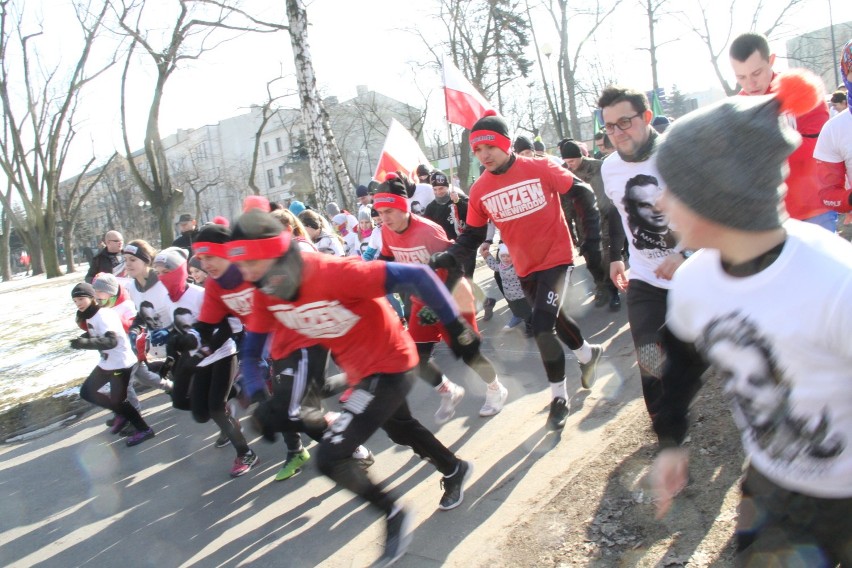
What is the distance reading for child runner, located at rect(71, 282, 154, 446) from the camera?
6.16 m

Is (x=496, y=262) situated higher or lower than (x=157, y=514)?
higher

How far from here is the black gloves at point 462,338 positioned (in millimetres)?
3352

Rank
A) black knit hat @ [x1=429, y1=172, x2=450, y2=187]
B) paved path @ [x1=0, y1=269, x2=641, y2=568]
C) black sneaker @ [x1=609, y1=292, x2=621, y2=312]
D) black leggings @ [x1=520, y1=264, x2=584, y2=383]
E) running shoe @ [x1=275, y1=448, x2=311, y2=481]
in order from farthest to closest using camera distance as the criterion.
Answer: black knit hat @ [x1=429, y1=172, x2=450, y2=187] → black sneaker @ [x1=609, y1=292, x2=621, y2=312] → running shoe @ [x1=275, y1=448, x2=311, y2=481] → black leggings @ [x1=520, y1=264, x2=584, y2=383] → paved path @ [x1=0, y1=269, x2=641, y2=568]

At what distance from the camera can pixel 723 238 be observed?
1652 mm

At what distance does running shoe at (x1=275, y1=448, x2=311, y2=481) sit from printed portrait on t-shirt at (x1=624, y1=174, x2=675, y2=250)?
3.00 m

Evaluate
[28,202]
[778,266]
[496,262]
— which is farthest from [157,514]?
[28,202]

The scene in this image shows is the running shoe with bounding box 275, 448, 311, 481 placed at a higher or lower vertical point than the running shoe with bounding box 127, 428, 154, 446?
higher

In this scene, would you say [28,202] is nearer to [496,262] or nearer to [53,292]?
[53,292]

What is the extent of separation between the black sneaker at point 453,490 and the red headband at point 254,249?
5.54ft

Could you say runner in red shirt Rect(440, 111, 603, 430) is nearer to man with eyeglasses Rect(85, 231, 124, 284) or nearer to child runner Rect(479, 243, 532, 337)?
child runner Rect(479, 243, 532, 337)

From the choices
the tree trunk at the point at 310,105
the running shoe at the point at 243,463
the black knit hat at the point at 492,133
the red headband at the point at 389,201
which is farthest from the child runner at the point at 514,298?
the tree trunk at the point at 310,105

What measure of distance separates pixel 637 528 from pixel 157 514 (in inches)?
134

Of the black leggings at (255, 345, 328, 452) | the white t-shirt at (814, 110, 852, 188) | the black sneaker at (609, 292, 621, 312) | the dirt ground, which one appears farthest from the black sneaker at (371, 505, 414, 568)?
the black sneaker at (609, 292, 621, 312)

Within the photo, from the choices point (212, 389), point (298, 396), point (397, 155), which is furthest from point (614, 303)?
point (298, 396)
